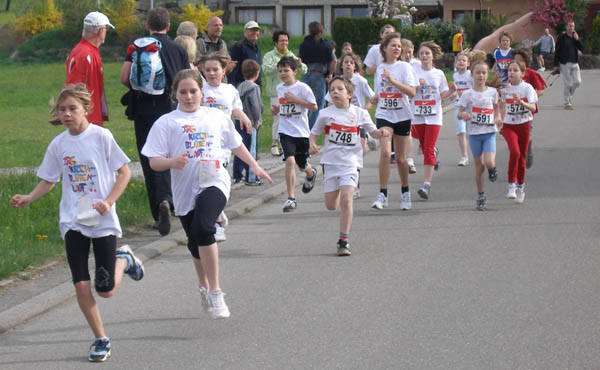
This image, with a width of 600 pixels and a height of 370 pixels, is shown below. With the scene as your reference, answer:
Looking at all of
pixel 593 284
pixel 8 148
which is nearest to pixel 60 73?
pixel 8 148

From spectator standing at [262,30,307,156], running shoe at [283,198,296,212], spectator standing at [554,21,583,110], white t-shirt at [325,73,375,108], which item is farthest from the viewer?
spectator standing at [554,21,583,110]

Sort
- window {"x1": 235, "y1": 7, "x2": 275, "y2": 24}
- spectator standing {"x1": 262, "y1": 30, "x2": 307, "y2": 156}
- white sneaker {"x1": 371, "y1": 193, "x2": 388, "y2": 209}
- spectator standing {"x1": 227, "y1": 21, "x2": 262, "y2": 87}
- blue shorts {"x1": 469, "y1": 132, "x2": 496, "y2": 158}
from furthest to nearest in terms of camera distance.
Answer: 1. window {"x1": 235, "y1": 7, "x2": 275, "y2": 24}
2. spectator standing {"x1": 262, "y1": 30, "x2": 307, "y2": 156}
3. spectator standing {"x1": 227, "y1": 21, "x2": 262, "y2": 87}
4. blue shorts {"x1": 469, "y1": 132, "x2": 496, "y2": 158}
5. white sneaker {"x1": 371, "y1": 193, "x2": 388, "y2": 209}

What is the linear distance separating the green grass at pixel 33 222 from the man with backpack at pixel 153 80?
0.55 meters

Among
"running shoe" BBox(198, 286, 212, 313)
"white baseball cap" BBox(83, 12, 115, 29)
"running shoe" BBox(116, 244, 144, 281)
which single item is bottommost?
"running shoe" BBox(198, 286, 212, 313)

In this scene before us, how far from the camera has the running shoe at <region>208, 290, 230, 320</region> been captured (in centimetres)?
654

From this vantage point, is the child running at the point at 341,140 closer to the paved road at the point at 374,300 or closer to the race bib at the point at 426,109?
the paved road at the point at 374,300

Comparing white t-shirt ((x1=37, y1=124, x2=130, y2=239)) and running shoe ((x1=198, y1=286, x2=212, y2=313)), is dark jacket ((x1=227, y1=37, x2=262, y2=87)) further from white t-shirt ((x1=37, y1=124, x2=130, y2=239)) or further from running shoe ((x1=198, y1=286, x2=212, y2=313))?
white t-shirt ((x1=37, y1=124, x2=130, y2=239))

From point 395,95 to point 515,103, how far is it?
1534mm

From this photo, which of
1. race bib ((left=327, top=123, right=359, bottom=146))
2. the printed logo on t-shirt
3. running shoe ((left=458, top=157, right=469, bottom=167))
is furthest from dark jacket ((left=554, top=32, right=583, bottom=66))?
the printed logo on t-shirt

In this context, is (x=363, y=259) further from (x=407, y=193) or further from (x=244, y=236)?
(x=407, y=193)

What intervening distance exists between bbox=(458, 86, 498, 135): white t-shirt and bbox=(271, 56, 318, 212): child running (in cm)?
185

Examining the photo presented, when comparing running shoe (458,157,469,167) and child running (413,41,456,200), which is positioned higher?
child running (413,41,456,200)

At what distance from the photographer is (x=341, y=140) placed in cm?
900

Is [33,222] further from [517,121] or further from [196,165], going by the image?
[517,121]
